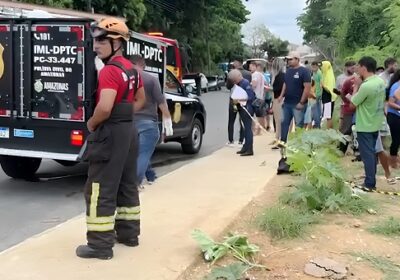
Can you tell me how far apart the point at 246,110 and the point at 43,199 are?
4.40 meters

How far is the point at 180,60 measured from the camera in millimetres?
17469

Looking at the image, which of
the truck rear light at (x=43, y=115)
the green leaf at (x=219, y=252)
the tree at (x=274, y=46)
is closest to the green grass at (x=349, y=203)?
the green leaf at (x=219, y=252)

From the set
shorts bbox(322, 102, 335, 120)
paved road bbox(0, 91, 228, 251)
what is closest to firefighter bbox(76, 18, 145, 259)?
paved road bbox(0, 91, 228, 251)

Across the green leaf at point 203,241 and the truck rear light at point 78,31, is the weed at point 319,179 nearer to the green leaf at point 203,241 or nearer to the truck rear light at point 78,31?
the green leaf at point 203,241

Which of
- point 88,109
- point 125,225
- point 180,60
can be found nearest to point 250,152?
point 88,109

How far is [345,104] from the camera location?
34.4 ft

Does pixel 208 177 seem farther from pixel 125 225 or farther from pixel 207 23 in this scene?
pixel 207 23

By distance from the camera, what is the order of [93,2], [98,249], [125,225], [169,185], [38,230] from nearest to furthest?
[98,249] < [125,225] < [38,230] < [169,185] < [93,2]

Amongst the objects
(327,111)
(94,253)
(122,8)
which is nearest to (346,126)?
(327,111)

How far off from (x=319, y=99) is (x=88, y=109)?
6534mm

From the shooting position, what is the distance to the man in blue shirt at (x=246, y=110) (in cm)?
1082

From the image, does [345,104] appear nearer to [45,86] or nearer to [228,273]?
[45,86]

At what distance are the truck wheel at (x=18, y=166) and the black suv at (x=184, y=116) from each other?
8.67ft

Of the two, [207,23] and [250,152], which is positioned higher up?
[207,23]
